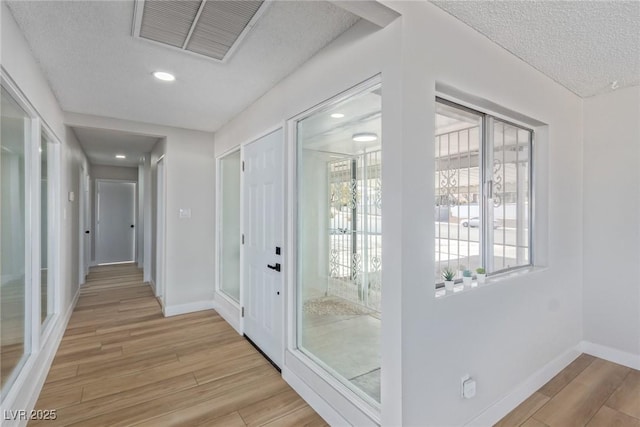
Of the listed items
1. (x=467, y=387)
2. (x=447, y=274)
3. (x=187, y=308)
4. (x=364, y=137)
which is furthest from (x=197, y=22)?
(x=187, y=308)

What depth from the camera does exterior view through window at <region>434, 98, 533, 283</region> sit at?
6.50 feet

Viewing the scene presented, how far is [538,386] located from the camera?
232 centimetres

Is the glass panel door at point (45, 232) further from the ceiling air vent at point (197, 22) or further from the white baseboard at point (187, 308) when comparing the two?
the ceiling air vent at point (197, 22)

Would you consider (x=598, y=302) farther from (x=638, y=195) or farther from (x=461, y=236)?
(x=461, y=236)

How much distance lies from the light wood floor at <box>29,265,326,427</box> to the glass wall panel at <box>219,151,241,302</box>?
485 mm

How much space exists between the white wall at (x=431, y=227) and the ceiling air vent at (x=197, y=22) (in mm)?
542

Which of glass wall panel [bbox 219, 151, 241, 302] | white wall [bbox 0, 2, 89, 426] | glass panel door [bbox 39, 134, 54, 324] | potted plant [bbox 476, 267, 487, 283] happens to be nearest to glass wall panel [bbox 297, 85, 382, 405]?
potted plant [bbox 476, 267, 487, 283]

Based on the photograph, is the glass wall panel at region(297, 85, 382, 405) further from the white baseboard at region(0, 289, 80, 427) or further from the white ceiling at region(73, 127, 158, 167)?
the white ceiling at region(73, 127, 158, 167)

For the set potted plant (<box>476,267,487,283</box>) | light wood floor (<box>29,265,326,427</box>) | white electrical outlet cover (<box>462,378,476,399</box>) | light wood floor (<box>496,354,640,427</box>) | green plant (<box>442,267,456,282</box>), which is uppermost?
green plant (<box>442,267,456,282</box>)

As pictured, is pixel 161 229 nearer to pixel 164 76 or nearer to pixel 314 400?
pixel 164 76

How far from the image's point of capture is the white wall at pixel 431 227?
4.92ft

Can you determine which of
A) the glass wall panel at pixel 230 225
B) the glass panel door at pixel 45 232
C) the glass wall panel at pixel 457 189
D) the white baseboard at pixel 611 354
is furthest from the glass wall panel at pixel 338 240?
the white baseboard at pixel 611 354

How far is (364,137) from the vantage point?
6.96 feet

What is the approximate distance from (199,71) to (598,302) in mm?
3997
